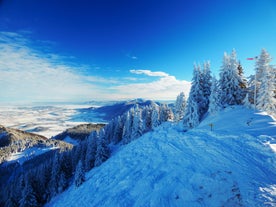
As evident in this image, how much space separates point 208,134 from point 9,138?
19611cm

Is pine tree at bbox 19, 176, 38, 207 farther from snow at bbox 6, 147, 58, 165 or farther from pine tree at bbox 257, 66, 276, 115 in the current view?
snow at bbox 6, 147, 58, 165

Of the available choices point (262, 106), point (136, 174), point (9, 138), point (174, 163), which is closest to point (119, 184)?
point (136, 174)

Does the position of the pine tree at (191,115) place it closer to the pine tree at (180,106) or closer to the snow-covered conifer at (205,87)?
the snow-covered conifer at (205,87)

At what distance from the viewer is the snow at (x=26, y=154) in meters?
122

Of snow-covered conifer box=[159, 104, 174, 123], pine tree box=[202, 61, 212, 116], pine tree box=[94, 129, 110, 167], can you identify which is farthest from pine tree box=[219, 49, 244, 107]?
pine tree box=[94, 129, 110, 167]

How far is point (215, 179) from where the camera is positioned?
10953mm

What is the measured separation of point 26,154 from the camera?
424ft

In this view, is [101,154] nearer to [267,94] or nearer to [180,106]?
[180,106]

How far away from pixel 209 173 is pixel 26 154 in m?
157

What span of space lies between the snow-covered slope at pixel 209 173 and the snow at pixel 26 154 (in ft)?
432

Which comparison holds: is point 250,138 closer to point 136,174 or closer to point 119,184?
point 136,174

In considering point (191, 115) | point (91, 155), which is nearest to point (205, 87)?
point (191, 115)

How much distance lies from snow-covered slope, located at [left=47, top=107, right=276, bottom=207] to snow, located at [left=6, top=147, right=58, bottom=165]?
5179 inches

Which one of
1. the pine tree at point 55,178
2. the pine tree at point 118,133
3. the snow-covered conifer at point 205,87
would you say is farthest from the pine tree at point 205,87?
the pine tree at point 55,178
